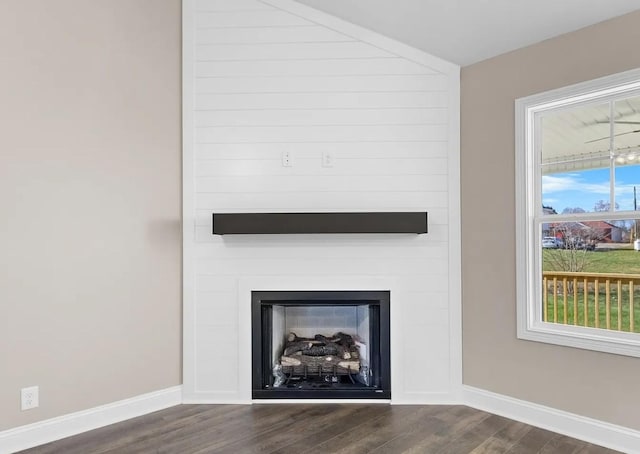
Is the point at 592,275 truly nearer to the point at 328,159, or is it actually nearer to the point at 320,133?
the point at 328,159

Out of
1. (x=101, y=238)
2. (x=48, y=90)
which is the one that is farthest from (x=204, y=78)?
(x=101, y=238)

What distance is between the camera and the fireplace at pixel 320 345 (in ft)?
10.1

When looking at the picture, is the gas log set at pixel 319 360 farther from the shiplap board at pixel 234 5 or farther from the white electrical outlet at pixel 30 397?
the shiplap board at pixel 234 5

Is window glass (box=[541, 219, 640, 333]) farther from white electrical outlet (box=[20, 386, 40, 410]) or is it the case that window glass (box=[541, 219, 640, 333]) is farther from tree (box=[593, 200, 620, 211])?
white electrical outlet (box=[20, 386, 40, 410])

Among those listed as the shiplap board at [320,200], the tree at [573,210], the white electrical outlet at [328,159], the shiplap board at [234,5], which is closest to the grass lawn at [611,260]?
the tree at [573,210]

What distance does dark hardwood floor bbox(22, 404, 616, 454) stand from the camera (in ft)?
7.79

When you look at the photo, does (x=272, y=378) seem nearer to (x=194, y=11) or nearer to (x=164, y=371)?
(x=164, y=371)

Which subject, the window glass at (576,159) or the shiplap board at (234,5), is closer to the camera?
the window glass at (576,159)

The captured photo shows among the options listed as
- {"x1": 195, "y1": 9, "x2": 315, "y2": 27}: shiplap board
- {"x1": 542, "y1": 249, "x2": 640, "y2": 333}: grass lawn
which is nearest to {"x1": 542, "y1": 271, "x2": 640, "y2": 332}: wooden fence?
{"x1": 542, "y1": 249, "x2": 640, "y2": 333}: grass lawn

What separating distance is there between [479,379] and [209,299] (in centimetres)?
200

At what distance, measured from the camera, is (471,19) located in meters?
2.67

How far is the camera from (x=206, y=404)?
303 centimetres

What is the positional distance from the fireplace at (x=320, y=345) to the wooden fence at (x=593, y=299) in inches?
43.6

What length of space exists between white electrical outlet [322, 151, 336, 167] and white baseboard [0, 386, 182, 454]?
6.31ft
